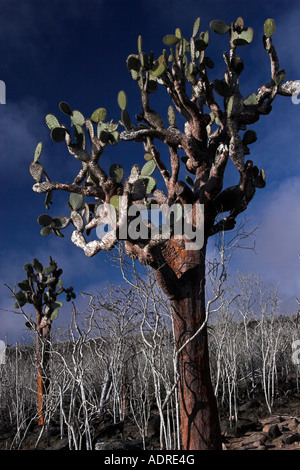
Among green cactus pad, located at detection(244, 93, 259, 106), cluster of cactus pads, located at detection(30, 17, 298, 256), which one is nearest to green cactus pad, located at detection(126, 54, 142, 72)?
cluster of cactus pads, located at detection(30, 17, 298, 256)

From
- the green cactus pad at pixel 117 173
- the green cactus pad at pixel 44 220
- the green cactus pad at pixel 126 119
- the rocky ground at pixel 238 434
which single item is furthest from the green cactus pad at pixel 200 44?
the rocky ground at pixel 238 434

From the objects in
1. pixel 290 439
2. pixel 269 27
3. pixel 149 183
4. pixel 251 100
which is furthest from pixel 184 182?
pixel 290 439

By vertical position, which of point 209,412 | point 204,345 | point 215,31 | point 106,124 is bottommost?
point 209,412

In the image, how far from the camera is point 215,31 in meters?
5.35

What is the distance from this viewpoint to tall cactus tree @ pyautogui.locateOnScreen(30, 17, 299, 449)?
13.9ft

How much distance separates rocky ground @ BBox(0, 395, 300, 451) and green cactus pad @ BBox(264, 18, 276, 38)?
18.7ft

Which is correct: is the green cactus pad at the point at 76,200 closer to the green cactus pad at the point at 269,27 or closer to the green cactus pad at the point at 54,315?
the green cactus pad at the point at 269,27

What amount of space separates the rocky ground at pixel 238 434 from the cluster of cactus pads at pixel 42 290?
236 centimetres

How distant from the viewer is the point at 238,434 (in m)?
6.31

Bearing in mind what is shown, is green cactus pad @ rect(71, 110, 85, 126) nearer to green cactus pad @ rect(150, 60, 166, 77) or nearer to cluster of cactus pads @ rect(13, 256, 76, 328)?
green cactus pad @ rect(150, 60, 166, 77)
